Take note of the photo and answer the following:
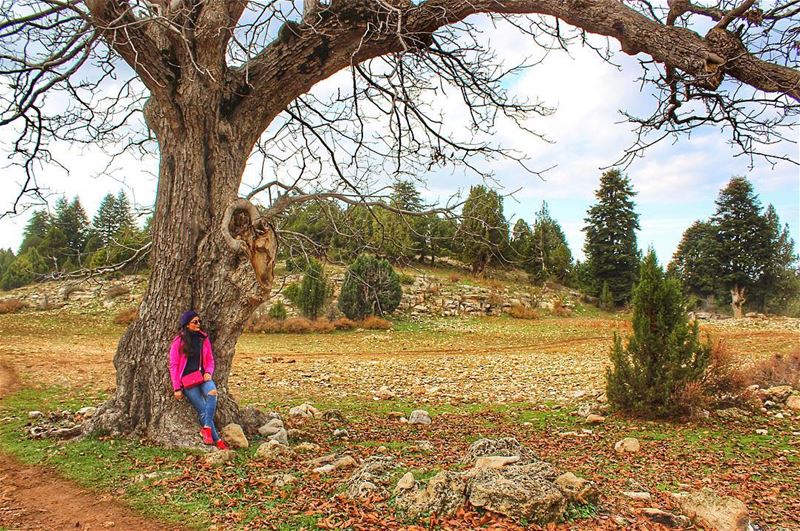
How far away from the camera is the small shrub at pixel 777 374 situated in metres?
8.87

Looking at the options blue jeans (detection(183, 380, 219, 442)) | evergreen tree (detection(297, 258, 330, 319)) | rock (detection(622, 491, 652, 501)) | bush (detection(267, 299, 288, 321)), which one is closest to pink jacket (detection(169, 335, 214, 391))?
blue jeans (detection(183, 380, 219, 442))

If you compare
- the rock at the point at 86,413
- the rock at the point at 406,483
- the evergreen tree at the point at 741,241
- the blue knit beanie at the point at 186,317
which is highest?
the evergreen tree at the point at 741,241

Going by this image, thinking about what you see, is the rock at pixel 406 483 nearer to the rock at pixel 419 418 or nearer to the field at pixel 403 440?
the field at pixel 403 440

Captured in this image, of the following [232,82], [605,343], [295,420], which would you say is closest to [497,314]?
[605,343]

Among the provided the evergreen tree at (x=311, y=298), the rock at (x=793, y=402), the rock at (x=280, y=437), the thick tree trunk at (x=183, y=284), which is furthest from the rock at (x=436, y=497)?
the evergreen tree at (x=311, y=298)

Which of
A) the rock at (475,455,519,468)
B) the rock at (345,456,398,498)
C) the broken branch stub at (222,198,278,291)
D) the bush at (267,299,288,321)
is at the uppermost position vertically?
the broken branch stub at (222,198,278,291)

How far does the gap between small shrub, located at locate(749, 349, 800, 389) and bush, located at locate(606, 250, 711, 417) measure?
2507mm

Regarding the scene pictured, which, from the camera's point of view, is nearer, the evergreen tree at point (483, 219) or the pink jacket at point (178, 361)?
the pink jacket at point (178, 361)

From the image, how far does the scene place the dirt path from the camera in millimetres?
3973

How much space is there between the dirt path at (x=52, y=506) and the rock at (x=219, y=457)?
2.95 ft

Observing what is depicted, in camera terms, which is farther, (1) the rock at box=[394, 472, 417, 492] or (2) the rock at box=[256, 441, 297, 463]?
(2) the rock at box=[256, 441, 297, 463]

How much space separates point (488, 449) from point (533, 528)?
115 centimetres

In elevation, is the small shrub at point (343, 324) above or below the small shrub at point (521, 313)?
below

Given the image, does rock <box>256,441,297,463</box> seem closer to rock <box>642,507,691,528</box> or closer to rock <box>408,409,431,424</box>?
rock <box>408,409,431,424</box>
